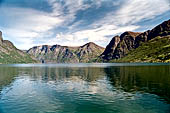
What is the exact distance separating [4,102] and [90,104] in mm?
23268

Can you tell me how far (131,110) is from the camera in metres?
35.0

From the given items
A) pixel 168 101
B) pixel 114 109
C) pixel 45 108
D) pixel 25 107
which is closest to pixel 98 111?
pixel 114 109

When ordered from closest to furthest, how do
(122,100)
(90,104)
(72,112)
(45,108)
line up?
(72,112) → (45,108) → (90,104) → (122,100)

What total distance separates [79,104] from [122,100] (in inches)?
475

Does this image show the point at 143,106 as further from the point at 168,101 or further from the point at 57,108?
the point at 57,108

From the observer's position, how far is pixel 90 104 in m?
40.1

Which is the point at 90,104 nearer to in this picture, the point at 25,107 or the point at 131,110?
the point at 131,110

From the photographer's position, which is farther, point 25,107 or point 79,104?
point 79,104

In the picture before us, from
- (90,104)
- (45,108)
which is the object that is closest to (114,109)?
(90,104)

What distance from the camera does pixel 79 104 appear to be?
1583 inches

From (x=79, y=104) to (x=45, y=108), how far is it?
28.0ft

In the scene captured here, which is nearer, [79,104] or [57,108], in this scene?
[57,108]

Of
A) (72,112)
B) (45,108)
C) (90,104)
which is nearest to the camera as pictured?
(72,112)

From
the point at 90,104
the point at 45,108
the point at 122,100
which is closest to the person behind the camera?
the point at 45,108
